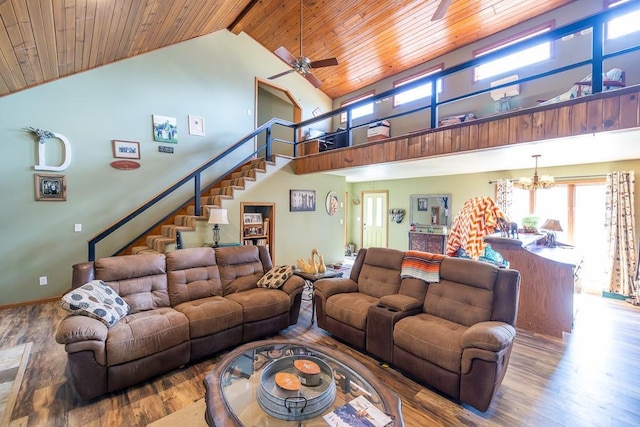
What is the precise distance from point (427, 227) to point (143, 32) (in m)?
6.82

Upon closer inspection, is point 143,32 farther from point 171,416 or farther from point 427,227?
point 427,227

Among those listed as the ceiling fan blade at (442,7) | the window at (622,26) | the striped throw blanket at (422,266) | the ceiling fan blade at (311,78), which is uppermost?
the window at (622,26)

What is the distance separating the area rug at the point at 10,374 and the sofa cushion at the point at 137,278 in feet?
3.08

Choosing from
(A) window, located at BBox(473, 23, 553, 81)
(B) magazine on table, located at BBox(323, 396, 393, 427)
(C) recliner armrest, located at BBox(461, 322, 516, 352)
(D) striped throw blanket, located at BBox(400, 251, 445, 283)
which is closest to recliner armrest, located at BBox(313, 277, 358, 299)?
(D) striped throw blanket, located at BBox(400, 251, 445, 283)

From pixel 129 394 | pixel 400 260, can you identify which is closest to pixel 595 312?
pixel 400 260

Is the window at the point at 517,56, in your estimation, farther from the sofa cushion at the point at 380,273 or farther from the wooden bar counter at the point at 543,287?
the sofa cushion at the point at 380,273

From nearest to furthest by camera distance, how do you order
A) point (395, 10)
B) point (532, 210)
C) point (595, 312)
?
1. point (595, 312)
2. point (395, 10)
3. point (532, 210)

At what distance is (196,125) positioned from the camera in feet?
18.9

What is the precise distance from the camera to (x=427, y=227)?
281 inches

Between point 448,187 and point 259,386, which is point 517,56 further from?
point 259,386

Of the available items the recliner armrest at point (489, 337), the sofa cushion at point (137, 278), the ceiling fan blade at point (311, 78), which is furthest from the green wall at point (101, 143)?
the recliner armrest at point (489, 337)

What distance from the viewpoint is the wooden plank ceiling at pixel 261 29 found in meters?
2.96

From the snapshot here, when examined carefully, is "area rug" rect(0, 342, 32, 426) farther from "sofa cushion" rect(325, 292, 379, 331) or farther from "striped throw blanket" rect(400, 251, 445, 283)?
"striped throw blanket" rect(400, 251, 445, 283)

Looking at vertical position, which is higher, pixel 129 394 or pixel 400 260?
pixel 400 260
